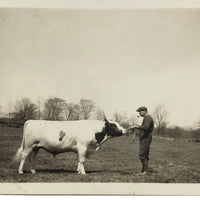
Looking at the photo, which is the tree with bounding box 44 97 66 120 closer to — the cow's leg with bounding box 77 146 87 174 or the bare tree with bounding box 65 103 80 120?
the bare tree with bounding box 65 103 80 120

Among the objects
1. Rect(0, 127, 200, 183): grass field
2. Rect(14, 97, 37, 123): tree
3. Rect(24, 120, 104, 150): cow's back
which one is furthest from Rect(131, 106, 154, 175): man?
Rect(14, 97, 37, 123): tree

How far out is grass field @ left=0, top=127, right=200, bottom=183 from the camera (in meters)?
6.28

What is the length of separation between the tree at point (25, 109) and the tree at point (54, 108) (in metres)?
0.24

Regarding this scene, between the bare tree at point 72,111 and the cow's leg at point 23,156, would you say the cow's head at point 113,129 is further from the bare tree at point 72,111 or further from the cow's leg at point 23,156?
the cow's leg at point 23,156

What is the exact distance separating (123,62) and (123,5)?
1135 millimetres

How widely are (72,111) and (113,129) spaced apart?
2.83ft

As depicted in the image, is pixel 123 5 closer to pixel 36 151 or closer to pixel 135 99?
pixel 135 99

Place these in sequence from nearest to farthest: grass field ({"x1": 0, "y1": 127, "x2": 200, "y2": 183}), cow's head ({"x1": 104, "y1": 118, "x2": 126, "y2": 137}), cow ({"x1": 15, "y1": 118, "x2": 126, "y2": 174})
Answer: grass field ({"x1": 0, "y1": 127, "x2": 200, "y2": 183}), cow ({"x1": 15, "y1": 118, "x2": 126, "y2": 174}), cow's head ({"x1": 104, "y1": 118, "x2": 126, "y2": 137})

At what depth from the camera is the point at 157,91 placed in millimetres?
6852

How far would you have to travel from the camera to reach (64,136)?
666 centimetres

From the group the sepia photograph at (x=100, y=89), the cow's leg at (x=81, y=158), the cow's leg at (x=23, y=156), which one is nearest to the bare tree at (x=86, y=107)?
the sepia photograph at (x=100, y=89)

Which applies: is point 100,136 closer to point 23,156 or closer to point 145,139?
point 145,139

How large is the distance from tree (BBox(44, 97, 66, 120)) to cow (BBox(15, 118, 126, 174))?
0.18 meters

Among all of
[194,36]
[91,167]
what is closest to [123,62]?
[194,36]
